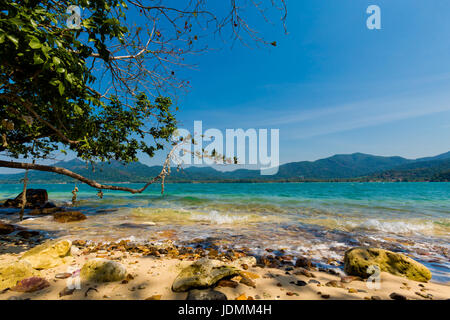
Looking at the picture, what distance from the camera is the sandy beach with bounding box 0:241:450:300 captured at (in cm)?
363

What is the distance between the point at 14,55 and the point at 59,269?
4762 millimetres

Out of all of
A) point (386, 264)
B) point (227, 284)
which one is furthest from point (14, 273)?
point (386, 264)

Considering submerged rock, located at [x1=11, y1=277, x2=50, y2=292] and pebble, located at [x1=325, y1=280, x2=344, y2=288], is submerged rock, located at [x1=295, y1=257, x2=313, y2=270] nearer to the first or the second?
pebble, located at [x1=325, y1=280, x2=344, y2=288]

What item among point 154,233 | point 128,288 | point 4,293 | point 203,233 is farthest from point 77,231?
point 128,288

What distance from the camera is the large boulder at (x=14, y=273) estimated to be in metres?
3.79

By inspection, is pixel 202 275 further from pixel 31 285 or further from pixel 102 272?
pixel 31 285

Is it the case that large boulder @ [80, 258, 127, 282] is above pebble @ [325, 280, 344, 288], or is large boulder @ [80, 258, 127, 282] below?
above

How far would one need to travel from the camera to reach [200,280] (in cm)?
380

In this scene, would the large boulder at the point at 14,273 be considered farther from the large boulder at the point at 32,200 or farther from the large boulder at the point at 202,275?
the large boulder at the point at 32,200

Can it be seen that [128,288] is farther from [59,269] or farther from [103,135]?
[103,135]

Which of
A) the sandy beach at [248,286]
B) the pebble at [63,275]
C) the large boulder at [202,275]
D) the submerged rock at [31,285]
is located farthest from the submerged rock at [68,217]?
the large boulder at [202,275]

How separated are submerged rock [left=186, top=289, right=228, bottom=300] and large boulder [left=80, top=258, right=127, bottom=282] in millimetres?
1867

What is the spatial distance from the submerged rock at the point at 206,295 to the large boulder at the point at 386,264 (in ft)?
12.3

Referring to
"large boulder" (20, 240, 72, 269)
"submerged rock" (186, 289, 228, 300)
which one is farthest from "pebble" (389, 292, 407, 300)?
"large boulder" (20, 240, 72, 269)
